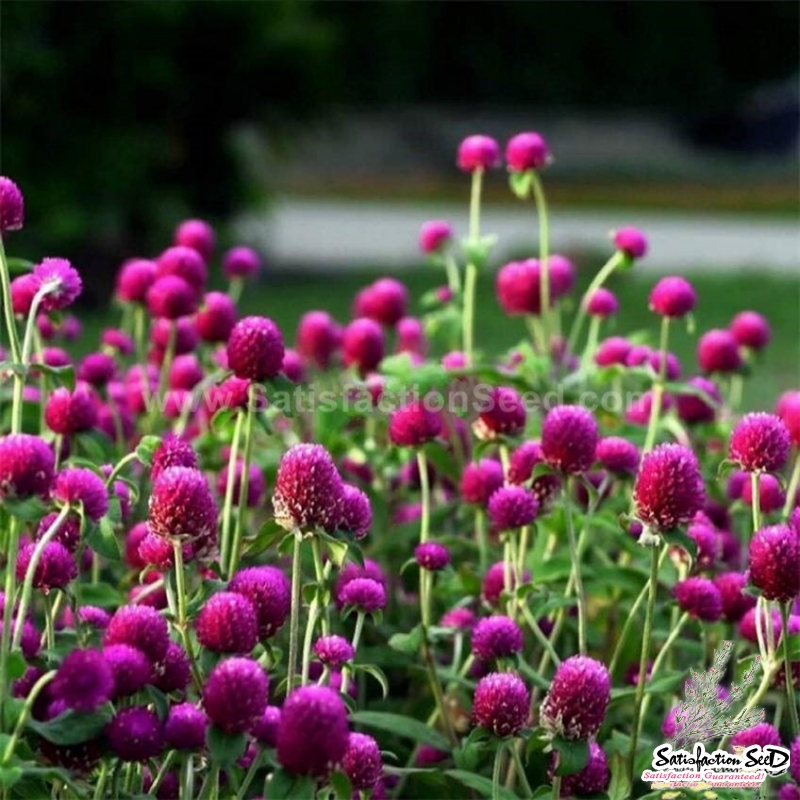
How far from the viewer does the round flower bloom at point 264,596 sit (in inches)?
58.9

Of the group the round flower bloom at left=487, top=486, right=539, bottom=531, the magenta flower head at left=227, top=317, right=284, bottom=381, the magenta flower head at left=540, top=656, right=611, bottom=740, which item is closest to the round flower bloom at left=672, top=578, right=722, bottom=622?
the round flower bloom at left=487, top=486, right=539, bottom=531

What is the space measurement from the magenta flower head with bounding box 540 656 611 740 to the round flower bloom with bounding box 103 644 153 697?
37 cm

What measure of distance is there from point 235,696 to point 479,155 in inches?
61.9

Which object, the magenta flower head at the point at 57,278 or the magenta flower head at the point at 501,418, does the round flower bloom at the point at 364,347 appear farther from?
the magenta flower head at the point at 57,278

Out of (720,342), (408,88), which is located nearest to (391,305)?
(720,342)

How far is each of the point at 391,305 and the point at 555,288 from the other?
0.29 metres

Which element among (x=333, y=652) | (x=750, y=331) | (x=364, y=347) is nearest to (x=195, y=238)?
(x=364, y=347)

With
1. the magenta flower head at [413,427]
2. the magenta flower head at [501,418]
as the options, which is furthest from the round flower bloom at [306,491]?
the magenta flower head at [501,418]

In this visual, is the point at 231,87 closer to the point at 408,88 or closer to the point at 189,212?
the point at 189,212

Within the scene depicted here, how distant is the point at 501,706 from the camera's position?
1.53 metres

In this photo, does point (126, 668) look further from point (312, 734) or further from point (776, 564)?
point (776, 564)

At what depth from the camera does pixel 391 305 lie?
288 centimetres

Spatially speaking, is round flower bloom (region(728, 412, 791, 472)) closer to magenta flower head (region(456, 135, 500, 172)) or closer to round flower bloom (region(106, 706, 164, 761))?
round flower bloom (region(106, 706, 164, 761))

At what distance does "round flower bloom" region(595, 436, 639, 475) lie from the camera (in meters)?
2.12
